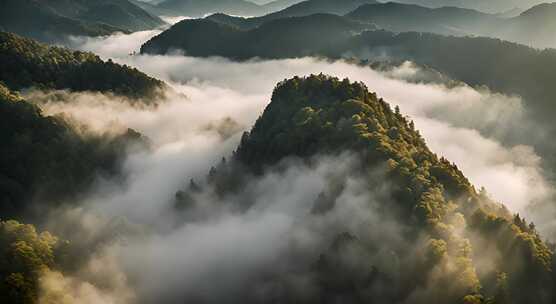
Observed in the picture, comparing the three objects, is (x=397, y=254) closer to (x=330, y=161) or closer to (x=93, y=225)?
(x=330, y=161)

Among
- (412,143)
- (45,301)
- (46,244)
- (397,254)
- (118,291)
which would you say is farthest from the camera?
(412,143)

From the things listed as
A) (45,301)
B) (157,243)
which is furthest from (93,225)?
(45,301)

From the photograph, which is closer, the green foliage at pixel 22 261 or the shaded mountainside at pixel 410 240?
the green foliage at pixel 22 261

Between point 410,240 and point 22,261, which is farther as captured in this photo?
point 410,240

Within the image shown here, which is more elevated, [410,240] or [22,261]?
[410,240]
